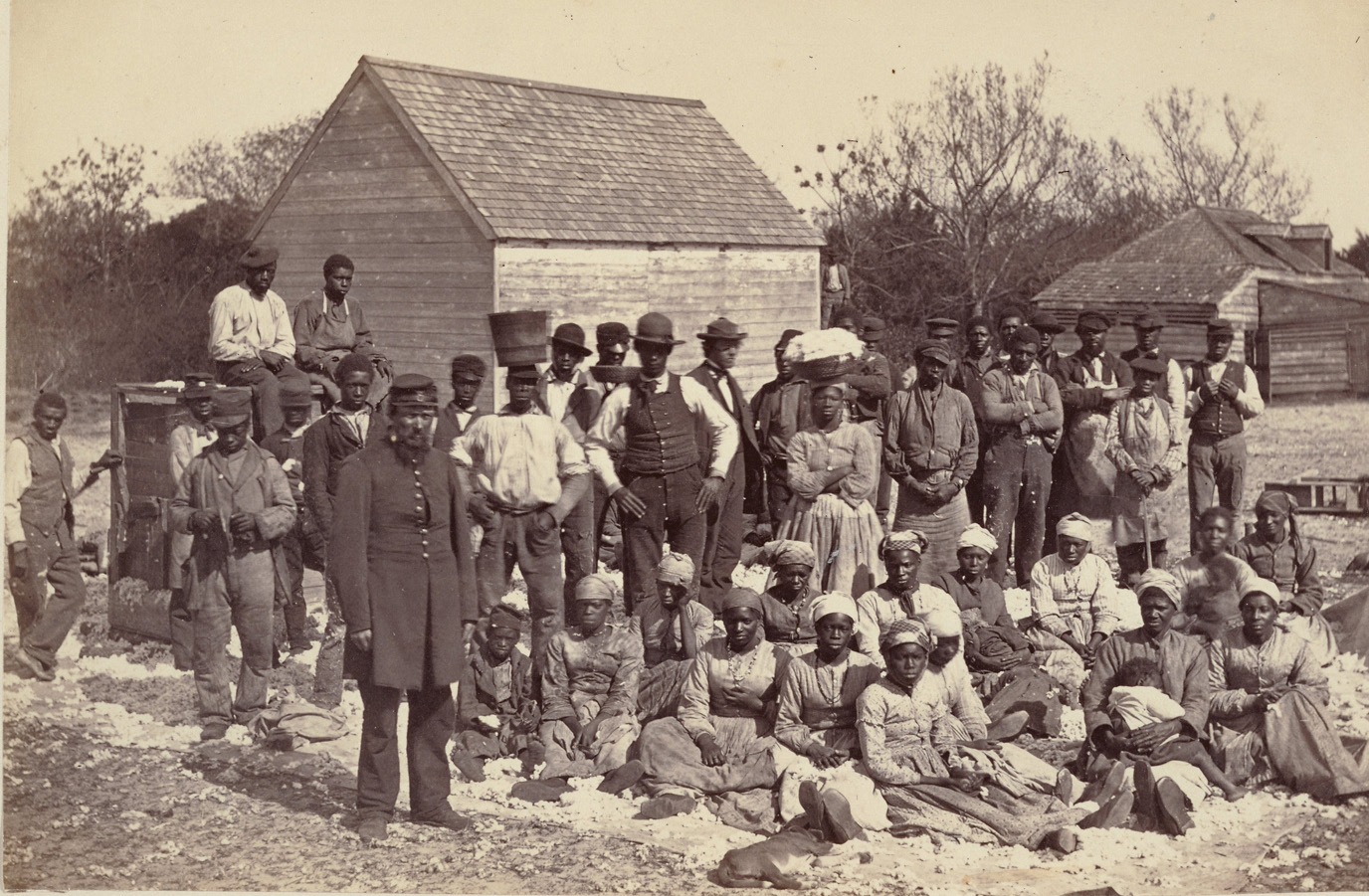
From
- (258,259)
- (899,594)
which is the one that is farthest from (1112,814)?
(258,259)

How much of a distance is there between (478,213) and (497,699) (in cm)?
775

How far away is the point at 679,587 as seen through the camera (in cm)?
815

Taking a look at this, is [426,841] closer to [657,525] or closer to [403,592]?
[403,592]

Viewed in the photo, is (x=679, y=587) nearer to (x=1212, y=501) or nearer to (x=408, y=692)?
(x=408, y=692)

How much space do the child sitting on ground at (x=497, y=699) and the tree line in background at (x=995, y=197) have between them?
678 centimetres

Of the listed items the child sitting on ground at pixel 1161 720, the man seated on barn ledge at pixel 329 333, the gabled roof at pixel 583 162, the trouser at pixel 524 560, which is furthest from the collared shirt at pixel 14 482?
the gabled roof at pixel 583 162

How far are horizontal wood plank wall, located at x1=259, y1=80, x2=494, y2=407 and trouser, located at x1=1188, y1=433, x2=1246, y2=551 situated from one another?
7.12 meters

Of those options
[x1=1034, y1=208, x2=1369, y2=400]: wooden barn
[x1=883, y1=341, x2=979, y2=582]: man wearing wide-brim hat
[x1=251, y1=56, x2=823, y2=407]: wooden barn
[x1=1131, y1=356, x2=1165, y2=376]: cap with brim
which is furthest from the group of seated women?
[x1=1034, y1=208, x2=1369, y2=400]: wooden barn

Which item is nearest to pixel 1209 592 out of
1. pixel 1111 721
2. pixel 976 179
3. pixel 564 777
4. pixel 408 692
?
pixel 1111 721

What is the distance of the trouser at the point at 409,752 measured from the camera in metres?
6.76

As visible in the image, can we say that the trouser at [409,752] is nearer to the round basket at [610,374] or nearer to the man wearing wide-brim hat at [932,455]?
the round basket at [610,374]

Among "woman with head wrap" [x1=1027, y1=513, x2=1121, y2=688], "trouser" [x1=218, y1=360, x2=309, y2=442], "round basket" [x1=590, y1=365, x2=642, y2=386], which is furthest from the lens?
"trouser" [x1=218, y1=360, x2=309, y2=442]

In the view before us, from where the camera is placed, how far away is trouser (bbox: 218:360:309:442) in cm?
960

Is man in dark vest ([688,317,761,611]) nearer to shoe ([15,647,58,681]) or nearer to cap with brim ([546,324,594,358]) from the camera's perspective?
cap with brim ([546,324,594,358])
